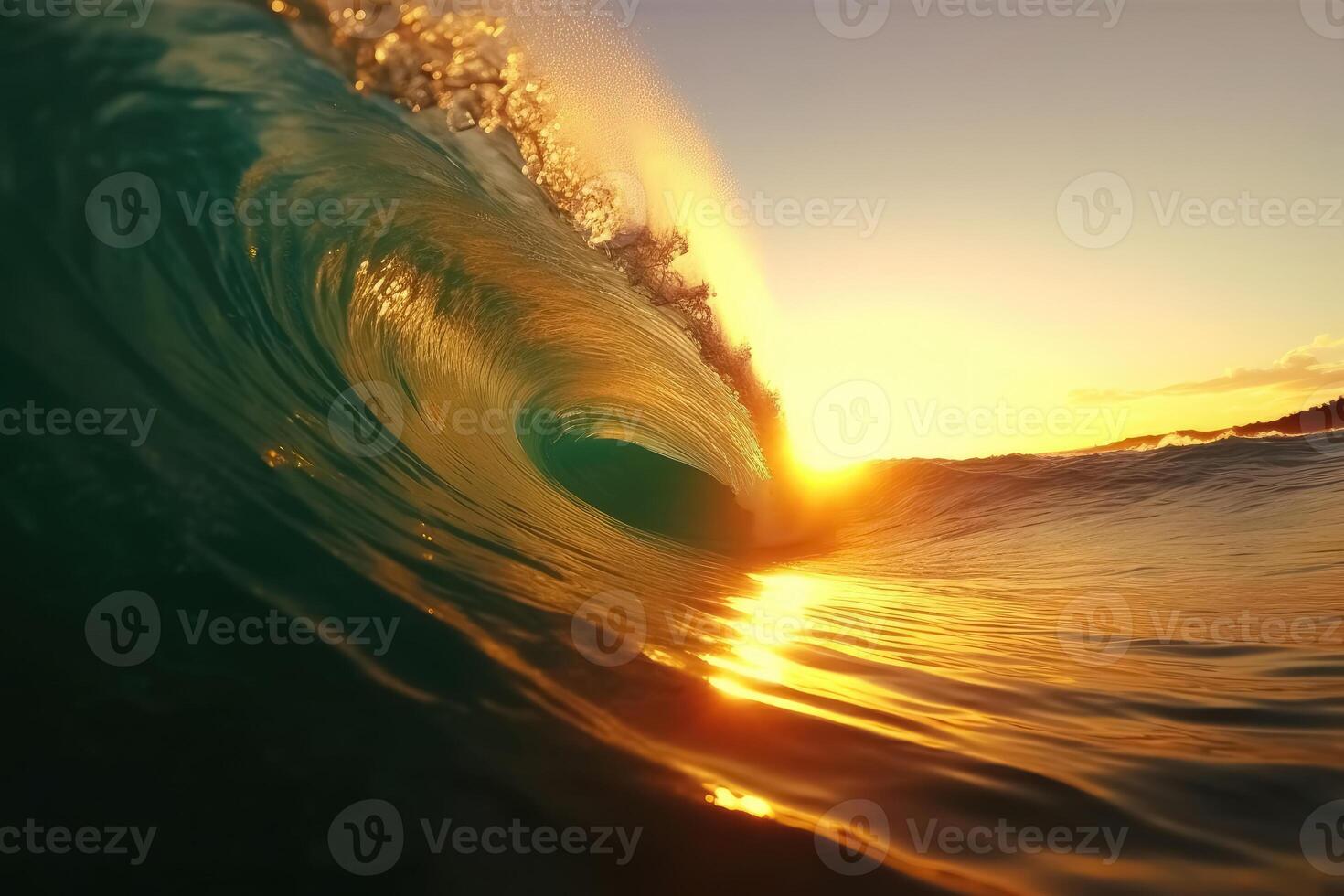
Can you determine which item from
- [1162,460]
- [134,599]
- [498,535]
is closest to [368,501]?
[498,535]

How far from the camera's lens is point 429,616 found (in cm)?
252

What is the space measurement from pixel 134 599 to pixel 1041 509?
10.9m

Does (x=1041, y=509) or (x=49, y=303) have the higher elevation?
(x=1041, y=509)

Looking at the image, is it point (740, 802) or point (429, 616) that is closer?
point (740, 802)

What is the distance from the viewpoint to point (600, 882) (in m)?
1.43

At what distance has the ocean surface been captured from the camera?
1.62 metres

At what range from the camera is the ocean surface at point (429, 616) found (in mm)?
1621

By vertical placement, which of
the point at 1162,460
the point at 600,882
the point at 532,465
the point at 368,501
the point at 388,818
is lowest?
the point at 388,818

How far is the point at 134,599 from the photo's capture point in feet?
7.64

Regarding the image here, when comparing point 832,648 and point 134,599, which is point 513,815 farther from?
point 832,648

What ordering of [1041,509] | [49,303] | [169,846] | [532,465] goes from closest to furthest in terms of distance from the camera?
[169,846] < [49,303] < [532,465] < [1041,509]

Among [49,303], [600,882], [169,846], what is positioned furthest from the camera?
[49,303]

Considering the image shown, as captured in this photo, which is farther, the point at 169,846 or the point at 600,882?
the point at 169,846

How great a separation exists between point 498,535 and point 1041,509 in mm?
9261
